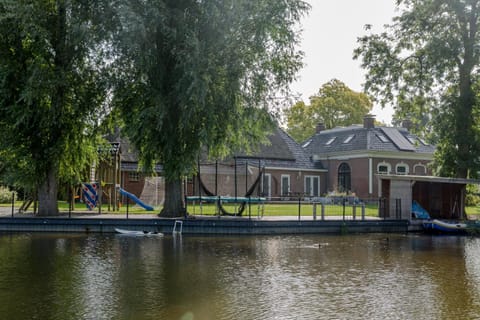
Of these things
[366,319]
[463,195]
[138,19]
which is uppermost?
[138,19]

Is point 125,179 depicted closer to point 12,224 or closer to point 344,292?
point 12,224

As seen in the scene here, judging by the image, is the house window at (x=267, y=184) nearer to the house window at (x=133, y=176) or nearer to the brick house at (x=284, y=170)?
the brick house at (x=284, y=170)

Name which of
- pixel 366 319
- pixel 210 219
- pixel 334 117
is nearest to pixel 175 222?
pixel 210 219

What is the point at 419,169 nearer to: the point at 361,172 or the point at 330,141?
the point at 361,172

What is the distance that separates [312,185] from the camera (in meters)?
47.3

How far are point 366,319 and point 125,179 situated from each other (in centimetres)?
2958

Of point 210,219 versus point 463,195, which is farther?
point 463,195

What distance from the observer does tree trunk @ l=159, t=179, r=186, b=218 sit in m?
24.0

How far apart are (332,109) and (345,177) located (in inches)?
906

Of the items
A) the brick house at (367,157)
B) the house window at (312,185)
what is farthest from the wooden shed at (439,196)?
the house window at (312,185)

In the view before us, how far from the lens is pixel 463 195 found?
90.8 ft

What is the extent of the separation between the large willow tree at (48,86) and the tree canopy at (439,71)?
593 inches

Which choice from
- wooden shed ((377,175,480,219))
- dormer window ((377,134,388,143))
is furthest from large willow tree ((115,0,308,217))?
dormer window ((377,134,388,143))

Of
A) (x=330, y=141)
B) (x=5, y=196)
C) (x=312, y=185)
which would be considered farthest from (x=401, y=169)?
(x=5, y=196)
